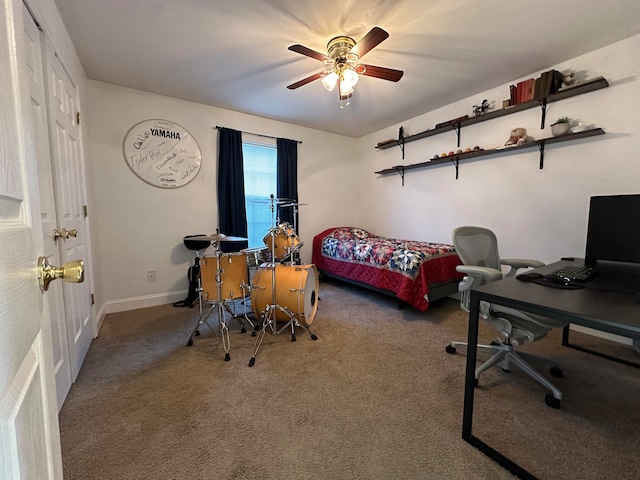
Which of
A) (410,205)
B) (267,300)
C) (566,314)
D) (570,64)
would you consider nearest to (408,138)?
(410,205)

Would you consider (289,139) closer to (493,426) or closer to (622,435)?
(493,426)

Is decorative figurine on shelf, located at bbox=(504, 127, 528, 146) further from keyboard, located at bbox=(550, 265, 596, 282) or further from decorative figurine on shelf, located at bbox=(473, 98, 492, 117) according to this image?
keyboard, located at bbox=(550, 265, 596, 282)

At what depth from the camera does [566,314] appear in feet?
3.28

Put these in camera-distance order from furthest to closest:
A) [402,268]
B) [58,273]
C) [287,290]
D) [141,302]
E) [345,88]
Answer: [141,302] < [402,268] < [287,290] < [345,88] < [58,273]

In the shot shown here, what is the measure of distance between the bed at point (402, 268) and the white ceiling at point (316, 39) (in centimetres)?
184

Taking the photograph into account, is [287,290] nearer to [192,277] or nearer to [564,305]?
[192,277]

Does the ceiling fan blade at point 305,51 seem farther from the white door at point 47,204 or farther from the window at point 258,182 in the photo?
the window at point 258,182

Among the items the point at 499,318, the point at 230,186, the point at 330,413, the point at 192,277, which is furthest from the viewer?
the point at 230,186

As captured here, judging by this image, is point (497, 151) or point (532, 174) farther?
point (497, 151)

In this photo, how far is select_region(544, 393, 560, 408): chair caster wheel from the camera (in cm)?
152

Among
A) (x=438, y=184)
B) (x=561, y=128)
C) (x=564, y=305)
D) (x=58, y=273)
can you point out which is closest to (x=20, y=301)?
(x=58, y=273)

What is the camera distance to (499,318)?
163 centimetres

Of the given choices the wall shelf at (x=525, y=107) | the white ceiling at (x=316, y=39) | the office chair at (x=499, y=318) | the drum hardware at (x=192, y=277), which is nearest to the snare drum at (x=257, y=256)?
the drum hardware at (x=192, y=277)

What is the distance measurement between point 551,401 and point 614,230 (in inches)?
49.5
